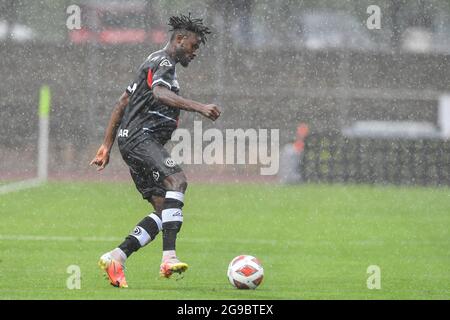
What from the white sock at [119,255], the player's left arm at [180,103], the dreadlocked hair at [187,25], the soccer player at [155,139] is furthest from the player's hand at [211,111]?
the white sock at [119,255]

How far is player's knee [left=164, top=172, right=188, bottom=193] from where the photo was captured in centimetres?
883

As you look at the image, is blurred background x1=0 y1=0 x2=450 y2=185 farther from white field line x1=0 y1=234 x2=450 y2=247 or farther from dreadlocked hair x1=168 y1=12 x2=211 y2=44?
dreadlocked hair x1=168 y1=12 x2=211 y2=44

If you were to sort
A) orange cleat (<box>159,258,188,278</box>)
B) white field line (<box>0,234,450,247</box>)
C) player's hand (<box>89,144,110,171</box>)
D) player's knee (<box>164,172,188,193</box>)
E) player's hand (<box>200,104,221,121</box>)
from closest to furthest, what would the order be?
player's hand (<box>200,104,221,121</box>) < orange cleat (<box>159,258,188,278</box>) < player's knee (<box>164,172,188,193</box>) < player's hand (<box>89,144,110,171</box>) < white field line (<box>0,234,450,247</box>)

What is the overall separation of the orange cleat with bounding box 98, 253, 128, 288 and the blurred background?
1849 centimetres

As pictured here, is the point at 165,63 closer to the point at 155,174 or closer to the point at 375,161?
the point at 155,174

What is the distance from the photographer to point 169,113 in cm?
909

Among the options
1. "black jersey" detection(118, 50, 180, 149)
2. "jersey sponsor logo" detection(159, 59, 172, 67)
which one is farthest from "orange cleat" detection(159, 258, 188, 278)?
"jersey sponsor logo" detection(159, 59, 172, 67)

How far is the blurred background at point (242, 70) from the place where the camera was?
29.3m

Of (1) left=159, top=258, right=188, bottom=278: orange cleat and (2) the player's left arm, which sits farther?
(1) left=159, top=258, right=188, bottom=278: orange cleat

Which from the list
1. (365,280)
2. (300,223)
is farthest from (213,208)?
(365,280)

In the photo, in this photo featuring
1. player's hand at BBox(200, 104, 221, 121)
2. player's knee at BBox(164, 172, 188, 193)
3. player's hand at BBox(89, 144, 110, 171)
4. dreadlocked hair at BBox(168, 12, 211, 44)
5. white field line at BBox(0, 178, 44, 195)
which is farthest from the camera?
white field line at BBox(0, 178, 44, 195)

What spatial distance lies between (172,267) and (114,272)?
421 millimetres

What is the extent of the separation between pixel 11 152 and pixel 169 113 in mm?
20895

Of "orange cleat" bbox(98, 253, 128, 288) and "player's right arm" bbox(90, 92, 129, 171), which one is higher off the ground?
"player's right arm" bbox(90, 92, 129, 171)
